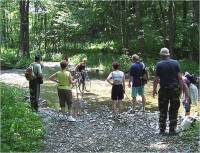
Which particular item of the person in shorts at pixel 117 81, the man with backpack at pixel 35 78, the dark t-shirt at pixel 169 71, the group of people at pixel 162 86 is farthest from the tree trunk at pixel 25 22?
the dark t-shirt at pixel 169 71

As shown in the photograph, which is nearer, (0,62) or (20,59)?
(0,62)

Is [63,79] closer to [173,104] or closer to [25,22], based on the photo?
[173,104]

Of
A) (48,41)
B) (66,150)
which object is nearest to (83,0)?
(48,41)

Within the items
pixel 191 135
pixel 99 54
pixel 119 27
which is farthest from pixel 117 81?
pixel 119 27

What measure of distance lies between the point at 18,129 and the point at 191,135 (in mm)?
4151

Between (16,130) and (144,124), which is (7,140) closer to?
(16,130)

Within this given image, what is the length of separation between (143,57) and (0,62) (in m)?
12.4

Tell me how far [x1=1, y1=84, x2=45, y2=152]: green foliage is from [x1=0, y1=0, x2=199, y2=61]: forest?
1924cm

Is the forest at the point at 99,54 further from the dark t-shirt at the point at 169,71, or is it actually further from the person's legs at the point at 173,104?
the dark t-shirt at the point at 169,71

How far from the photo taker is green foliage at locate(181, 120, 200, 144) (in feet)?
27.5

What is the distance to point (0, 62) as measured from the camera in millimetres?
31312

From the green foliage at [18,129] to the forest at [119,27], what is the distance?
19241mm

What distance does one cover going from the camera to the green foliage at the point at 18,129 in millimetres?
7902

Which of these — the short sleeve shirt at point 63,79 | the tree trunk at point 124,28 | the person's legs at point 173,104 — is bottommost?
the person's legs at point 173,104
